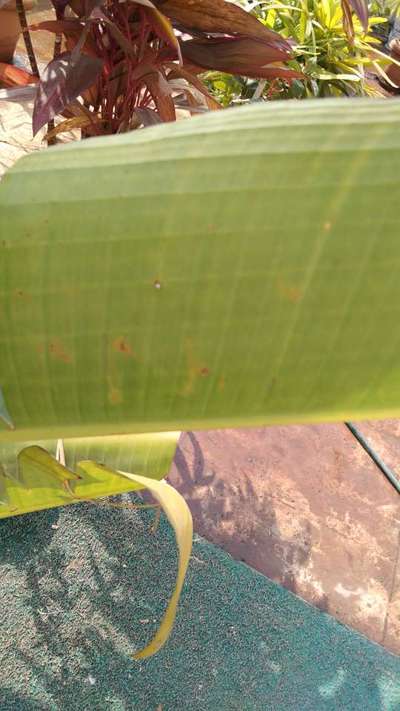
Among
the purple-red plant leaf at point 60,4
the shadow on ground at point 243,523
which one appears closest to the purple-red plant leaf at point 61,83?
the purple-red plant leaf at point 60,4

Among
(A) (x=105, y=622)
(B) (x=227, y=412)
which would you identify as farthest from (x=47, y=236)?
(A) (x=105, y=622)

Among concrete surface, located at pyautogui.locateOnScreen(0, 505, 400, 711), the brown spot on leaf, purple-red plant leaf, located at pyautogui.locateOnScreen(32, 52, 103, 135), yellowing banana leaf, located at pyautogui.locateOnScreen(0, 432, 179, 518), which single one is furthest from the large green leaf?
concrete surface, located at pyautogui.locateOnScreen(0, 505, 400, 711)

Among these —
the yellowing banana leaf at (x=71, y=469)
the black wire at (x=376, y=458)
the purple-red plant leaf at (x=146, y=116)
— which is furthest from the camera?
the black wire at (x=376, y=458)

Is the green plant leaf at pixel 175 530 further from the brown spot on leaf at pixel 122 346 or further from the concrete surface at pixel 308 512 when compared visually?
the concrete surface at pixel 308 512

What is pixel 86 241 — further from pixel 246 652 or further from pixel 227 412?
pixel 246 652

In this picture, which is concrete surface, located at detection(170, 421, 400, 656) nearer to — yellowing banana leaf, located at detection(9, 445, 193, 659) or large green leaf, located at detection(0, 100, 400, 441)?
yellowing banana leaf, located at detection(9, 445, 193, 659)

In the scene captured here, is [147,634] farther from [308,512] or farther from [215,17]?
[215,17]
